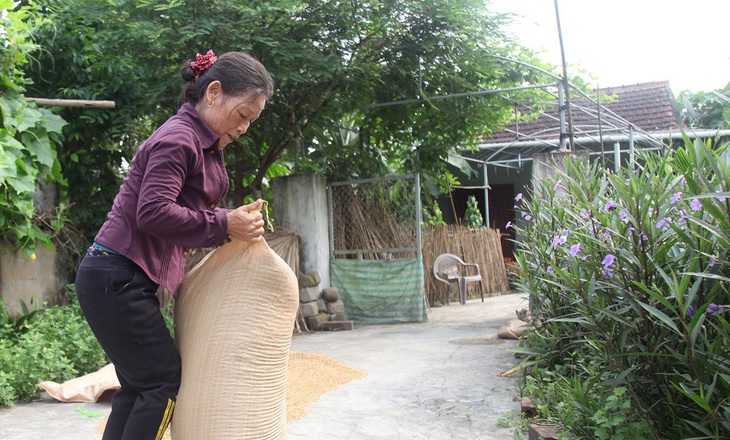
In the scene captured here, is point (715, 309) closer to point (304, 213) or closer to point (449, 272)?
point (304, 213)

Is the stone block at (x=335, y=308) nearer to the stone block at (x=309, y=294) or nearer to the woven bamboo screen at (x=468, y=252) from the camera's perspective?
the stone block at (x=309, y=294)

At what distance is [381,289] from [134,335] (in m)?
7.14

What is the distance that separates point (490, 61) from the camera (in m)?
8.29

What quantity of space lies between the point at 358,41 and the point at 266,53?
1.30 metres

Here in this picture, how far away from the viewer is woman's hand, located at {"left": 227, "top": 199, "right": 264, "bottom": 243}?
2129mm

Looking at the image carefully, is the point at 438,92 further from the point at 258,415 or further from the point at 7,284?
the point at 258,415

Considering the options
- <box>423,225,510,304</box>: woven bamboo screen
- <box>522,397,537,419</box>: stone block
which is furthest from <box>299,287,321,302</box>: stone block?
<box>522,397,537,419</box>: stone block

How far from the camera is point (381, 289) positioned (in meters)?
9.12

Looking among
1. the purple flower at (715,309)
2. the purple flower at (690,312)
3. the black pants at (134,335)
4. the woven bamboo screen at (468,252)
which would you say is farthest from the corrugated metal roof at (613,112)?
the black pants at (134,335)

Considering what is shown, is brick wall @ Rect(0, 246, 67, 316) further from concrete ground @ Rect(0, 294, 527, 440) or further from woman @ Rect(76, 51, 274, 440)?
woman @ Rect(76, 51, 274, 440)

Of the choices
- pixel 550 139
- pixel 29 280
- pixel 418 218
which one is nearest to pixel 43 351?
pixel 29 280

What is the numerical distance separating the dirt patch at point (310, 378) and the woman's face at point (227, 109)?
2.34 meters

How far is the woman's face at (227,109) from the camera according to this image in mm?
2230

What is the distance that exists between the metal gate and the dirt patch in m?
2.76
